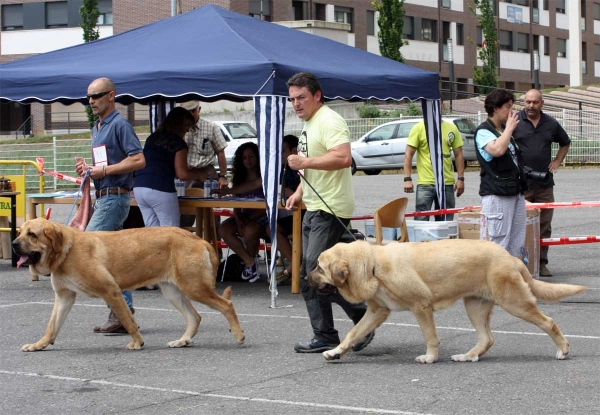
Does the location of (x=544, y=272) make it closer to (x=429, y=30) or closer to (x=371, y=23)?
(x=371, y=23)

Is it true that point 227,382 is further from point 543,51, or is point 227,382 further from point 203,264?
point 543,51

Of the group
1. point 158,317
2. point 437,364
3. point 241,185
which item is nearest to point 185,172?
point 241,185

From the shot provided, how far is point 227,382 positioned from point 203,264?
4.74 feet

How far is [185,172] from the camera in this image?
10.9 metres

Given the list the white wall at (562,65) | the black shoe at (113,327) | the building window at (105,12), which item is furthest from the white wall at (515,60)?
the black shoe at (113,327)

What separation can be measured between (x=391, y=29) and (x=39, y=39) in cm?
1696

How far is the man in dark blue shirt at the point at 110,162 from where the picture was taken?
27.5 feet

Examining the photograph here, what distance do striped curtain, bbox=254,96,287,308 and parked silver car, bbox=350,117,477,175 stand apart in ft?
64.6

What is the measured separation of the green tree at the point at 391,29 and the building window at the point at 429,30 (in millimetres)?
12697

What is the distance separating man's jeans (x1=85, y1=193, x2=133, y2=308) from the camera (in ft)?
27.6

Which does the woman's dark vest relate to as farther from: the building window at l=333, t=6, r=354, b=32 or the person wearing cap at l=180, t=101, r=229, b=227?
the building window at l=333, t=6, r=354, b=32

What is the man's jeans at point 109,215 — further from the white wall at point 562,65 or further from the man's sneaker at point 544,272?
the white wall at point 562,65

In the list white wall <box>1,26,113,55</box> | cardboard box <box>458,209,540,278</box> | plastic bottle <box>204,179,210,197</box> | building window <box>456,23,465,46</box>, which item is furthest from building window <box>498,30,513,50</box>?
cardboard box <box>458,209,540,278</box>

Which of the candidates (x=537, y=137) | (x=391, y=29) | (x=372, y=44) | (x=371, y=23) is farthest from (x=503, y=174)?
(x=371, y=23)
